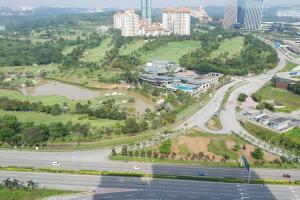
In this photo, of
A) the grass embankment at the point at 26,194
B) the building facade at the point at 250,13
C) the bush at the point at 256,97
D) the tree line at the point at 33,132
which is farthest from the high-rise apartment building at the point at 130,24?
the grass embankment at the point at 26,194

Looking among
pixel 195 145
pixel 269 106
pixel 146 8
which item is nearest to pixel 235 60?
pixel 269 106

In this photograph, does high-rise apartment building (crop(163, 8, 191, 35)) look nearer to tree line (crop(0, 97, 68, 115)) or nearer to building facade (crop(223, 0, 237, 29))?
building facade (crop(223, 0, 237, 29))

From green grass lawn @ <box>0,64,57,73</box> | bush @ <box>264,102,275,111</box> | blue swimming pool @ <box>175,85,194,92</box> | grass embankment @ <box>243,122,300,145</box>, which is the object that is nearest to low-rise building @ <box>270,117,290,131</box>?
grass embankment @ <box>243,122,300,145</box>

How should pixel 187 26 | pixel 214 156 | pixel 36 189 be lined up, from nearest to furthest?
pixel 36 189
pixel 214 156
pixel 187 26

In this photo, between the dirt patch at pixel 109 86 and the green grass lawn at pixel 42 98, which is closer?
the green grass lawn at pixel 42 98

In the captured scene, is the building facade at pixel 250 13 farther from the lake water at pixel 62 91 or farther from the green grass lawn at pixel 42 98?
the green grass lawn at pixel 42 98

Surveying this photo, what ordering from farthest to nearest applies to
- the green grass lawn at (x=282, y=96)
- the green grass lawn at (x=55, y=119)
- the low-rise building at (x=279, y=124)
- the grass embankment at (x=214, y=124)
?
the green grass lawn at (x=282, y=96) → the green grass lawn at (x=55, y=119) → the grass embankment at (x=214, y=124) → the low-rise building at (x=279, y=124)

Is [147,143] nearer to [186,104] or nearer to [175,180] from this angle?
[175,180]

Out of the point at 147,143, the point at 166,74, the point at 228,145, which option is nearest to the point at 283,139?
the point at 228,145
